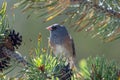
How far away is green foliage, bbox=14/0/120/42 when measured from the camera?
3.74ft

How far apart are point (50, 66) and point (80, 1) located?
0.68 ft

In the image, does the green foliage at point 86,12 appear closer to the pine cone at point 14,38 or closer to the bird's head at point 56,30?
the pine cone at point 14,38

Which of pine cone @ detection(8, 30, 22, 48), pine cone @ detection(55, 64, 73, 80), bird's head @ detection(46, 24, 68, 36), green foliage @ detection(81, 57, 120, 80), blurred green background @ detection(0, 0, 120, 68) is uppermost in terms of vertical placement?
pine cone @ detection(8, 30, 22, 48)

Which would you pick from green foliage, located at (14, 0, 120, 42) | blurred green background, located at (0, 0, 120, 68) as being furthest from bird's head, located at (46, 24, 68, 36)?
blurred green background, located at (0, 0, 120, 68)

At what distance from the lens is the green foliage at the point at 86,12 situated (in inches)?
44.8

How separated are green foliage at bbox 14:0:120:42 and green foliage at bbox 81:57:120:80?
A: 0.67 feet

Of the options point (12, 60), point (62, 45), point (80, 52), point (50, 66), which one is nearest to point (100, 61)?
point (50, 66)

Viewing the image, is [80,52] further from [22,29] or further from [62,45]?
[62,45]

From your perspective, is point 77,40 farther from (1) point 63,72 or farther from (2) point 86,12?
(1) point 63,72

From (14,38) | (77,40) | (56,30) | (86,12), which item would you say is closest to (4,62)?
(14,38)

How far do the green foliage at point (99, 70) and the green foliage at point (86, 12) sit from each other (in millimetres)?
204

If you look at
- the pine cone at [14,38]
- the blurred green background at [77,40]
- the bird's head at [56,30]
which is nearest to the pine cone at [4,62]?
the pine cone at [14,38]

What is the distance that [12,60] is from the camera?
1.08 m

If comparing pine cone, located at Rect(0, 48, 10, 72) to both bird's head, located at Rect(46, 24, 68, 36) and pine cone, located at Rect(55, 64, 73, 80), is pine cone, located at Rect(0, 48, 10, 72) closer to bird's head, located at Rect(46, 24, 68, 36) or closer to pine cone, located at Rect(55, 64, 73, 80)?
pine cone, located at Rect(55, 64, 73, 80)
